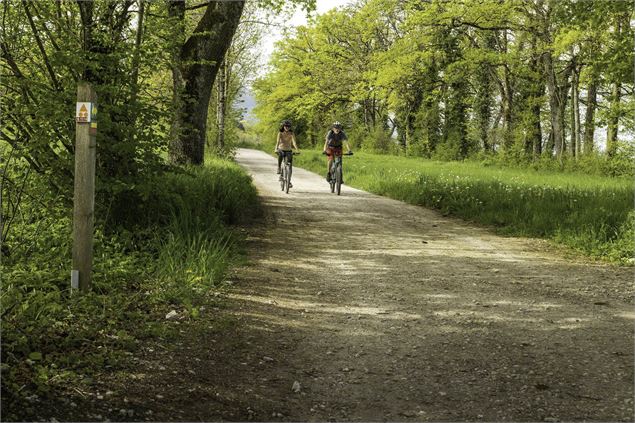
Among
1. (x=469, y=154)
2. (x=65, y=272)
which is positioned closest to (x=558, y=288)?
(x=65, y=272)

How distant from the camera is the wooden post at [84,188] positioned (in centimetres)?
586

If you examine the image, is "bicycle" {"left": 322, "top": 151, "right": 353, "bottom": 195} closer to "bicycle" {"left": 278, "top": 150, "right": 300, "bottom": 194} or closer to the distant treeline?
"bicycle" {"left": 278, "top": 150, "right": 300, "bottom": 194}

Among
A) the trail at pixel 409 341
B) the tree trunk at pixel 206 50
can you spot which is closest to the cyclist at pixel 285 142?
the tree trunk at pixel 206 50

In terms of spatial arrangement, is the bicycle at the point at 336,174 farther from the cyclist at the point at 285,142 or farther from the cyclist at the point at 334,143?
the cyclist at the point at 285,142

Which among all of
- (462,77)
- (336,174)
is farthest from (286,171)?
(462,77)

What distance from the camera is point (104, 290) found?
628 centimetres

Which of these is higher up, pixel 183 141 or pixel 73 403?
pixel 183 141

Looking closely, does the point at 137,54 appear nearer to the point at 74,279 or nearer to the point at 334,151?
the point at 74,279

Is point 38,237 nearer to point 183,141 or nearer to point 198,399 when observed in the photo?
point 198,399

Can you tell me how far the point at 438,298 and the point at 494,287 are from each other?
3.02ft

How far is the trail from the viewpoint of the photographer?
13.7 feet

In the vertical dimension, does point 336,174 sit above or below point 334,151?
below

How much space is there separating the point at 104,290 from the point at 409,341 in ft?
10.2

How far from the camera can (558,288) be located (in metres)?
7.27
